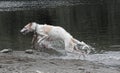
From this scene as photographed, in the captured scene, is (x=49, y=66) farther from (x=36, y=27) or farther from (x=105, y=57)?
(x=36, y=27)

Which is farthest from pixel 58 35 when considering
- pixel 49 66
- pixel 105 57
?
pixel 49 66

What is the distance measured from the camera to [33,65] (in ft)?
42.1

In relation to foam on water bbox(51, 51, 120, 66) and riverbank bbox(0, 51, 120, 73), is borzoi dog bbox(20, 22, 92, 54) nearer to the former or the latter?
foam on water bbox(51, 51, 120, 66)

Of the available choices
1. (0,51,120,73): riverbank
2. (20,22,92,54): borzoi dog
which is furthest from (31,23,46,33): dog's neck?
(0,51,120,73): riverbank

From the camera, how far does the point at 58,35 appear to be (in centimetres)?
1669

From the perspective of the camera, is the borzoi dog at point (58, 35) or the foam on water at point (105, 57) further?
the borzoi dog at point (58, 35)

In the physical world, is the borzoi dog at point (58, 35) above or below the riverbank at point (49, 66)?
above

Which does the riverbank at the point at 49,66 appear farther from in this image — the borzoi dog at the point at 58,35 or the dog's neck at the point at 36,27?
the dog's neck at the point at 36,27

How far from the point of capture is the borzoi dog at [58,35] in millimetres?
16375

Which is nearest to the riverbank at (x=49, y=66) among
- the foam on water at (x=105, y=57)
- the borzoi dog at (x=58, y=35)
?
the foam on water at (x=105, y=57)

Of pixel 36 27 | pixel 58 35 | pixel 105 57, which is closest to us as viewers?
pixel 105 57

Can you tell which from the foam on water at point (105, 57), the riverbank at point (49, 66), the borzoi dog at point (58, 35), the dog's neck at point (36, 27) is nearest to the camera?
the riverbank at point (49, 66)

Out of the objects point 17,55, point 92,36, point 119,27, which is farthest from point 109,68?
point 119,27

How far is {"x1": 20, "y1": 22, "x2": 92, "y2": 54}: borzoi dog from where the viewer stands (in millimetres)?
16375
